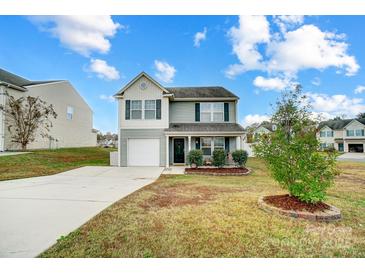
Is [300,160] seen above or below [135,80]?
below

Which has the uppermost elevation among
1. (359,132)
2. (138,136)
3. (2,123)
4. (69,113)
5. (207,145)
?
(69,113)

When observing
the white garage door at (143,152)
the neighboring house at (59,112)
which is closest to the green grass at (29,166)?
the white garage door at (143,152)

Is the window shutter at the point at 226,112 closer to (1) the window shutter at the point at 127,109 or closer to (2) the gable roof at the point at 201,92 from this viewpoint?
(2) the gable roof at the point at 201,92

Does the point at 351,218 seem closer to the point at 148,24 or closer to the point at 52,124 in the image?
the point at 148,24

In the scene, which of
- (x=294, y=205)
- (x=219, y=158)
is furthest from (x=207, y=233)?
(x=219, y=158)

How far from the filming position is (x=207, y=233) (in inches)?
143

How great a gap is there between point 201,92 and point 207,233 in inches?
545

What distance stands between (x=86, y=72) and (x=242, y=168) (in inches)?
548

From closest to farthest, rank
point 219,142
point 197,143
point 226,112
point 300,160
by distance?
point 300,160
point 219,142
point 197,143
point 226,112

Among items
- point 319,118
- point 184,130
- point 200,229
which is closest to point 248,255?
point 200,229

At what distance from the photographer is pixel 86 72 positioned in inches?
619

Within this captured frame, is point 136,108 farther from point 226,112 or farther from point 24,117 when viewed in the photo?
point 24,117

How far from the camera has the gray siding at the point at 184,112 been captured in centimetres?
1560

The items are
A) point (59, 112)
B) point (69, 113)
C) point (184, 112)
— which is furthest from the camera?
point (69, 113)
